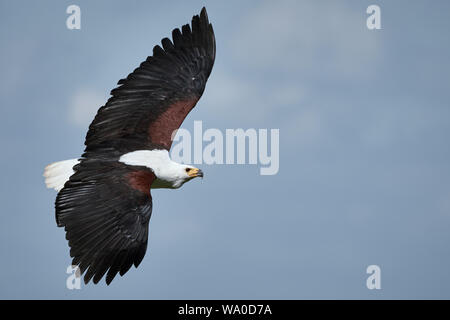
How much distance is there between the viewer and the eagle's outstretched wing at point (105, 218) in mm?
10125

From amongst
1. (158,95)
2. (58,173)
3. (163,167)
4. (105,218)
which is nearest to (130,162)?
(163,167)

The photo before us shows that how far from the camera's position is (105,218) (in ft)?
34.4

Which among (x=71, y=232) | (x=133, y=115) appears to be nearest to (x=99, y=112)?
(x=133, y=115)

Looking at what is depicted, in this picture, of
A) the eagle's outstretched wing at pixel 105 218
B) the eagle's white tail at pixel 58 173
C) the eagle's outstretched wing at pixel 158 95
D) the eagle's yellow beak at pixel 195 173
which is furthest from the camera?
the eagle's yellow beak at pixel 195 173

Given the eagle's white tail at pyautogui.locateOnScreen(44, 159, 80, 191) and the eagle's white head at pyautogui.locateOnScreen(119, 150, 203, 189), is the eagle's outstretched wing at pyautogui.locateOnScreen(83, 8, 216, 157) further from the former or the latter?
the eagle's white tail at pyautogui.locateOnScreen(44, 159, 80, 191)

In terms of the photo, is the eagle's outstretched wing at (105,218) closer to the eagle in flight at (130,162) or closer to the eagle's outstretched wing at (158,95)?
the eagle in flight at (130,162)

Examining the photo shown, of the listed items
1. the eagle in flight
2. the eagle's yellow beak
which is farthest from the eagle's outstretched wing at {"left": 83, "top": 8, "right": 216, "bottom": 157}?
the eagle's yellow beak

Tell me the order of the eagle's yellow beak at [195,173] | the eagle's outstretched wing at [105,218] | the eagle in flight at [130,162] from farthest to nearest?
1. the eagle's yellow beak at [195,173]
2. the eagle in flight at [130,162]
3. the eagle's outstretched wing at [105,218]

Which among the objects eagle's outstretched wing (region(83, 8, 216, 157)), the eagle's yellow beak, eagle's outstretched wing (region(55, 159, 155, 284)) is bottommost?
eagle's outstretched wing (region(55, 159, 155, 284))

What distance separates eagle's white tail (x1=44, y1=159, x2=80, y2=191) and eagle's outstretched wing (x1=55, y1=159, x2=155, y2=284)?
64 centimetres

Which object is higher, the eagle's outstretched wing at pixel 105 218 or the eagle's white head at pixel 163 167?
the eagle's white head at pixel 163 167

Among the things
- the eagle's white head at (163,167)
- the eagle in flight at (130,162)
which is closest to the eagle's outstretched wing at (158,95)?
the eagle in flight at (130,162)

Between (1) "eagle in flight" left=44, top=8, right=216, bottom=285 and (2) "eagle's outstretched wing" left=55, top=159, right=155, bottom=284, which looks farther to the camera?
(1) "eagle in flight" left=44, top=8, right=216, bottom=285

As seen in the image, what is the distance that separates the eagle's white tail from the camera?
38.7 ft
